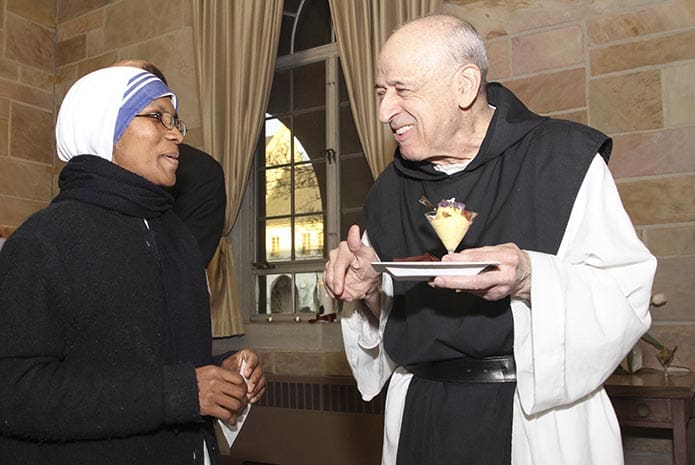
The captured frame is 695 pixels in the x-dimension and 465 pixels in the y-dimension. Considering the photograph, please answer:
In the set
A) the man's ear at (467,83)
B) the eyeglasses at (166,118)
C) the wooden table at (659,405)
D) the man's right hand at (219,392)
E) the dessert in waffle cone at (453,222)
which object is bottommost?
the wooden table at (659,405)

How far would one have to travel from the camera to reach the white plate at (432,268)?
140 cm

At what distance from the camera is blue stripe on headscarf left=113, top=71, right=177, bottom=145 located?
71.2 inches

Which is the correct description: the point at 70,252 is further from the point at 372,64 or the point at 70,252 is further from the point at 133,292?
the point at 372,64

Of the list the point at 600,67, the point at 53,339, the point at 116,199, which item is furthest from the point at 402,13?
the point at 53,339

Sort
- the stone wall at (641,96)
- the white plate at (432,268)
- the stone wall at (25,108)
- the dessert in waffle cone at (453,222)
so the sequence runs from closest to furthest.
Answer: the white plate at (432,268) → the dessert in waffle cone at (453,222) → the stone wall at (641,96) → the stone wall at (25,108)

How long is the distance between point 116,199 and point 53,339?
38cm

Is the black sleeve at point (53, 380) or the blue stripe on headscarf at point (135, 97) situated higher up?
the blue stripe on headscarf at point (135, 97)

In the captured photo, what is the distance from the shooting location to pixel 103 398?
153 centimetres

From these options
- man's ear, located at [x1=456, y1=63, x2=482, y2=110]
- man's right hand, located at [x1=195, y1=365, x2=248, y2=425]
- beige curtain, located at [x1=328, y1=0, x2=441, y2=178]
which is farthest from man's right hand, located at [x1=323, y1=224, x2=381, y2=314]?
beige curtain, located at [x1=328, y1=0, x2=441, y2=178]

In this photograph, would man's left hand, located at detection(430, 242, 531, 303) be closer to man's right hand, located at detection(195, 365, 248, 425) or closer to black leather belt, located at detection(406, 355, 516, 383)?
black leather belt, located at detection(406, 355, 516, 383)

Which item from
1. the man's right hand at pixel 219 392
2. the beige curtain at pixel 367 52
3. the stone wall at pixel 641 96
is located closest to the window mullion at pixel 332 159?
Answer: the beige curtain at pixel 367 52

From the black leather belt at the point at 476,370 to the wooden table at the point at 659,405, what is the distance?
1.14m

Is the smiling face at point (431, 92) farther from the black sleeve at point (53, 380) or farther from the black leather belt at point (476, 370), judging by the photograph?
the black sleeve at point (53, 380)

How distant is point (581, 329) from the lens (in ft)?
5.23
